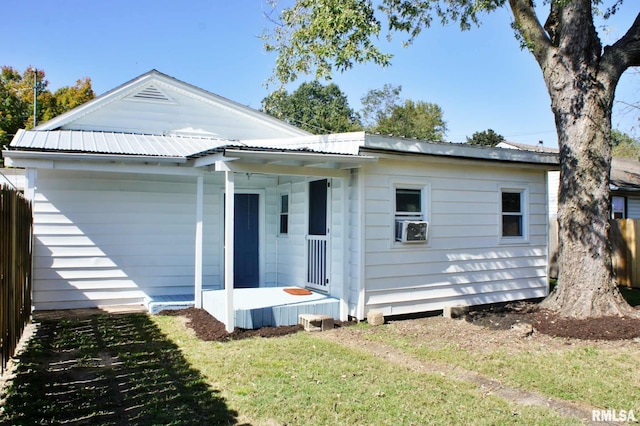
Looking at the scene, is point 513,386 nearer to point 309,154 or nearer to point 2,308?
point 309,154

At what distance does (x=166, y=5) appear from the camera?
1470 centimetres

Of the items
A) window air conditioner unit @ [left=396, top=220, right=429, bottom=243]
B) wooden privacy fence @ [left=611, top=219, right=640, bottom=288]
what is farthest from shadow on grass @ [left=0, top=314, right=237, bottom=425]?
wooden privacy fence @ [left=611, top=219, right=640, bottom=288]

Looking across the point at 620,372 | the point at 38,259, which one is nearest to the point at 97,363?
the point at 38,259

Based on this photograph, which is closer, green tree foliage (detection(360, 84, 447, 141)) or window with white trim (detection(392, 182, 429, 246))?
window with white trim (detection(392, 182, 429, 246))

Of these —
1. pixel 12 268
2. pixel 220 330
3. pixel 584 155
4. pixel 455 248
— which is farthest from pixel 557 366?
pixel 12 268

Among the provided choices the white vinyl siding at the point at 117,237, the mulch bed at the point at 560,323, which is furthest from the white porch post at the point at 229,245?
the mulch bed at the point at 560,323

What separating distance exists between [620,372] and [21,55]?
4075 centimetres

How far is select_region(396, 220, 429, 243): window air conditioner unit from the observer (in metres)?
8.16

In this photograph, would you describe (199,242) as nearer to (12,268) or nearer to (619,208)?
(12,268)

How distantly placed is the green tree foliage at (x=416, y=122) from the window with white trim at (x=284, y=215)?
39.6 meters

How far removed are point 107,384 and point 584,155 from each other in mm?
7910

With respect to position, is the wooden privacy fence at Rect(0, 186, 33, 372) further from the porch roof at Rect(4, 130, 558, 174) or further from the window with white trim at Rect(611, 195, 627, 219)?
the window with white trim at Rect(611, 195, 627, 219)

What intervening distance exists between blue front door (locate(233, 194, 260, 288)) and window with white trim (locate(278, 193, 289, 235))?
0.56 meters

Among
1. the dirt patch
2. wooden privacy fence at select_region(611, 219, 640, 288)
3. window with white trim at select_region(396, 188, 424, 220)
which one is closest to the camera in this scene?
the dirt patch
